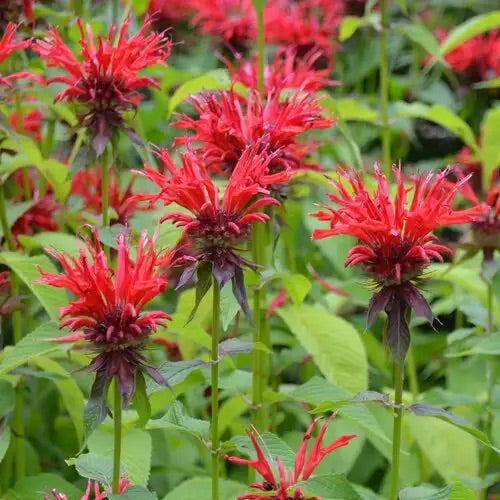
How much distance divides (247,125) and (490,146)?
0.75 metres

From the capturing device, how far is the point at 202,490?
4.82 ft

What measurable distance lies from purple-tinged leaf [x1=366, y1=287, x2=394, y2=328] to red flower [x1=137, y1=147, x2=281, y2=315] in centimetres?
13

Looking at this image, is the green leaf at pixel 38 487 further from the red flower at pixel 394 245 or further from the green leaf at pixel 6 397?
the red flower at pixel 394 245

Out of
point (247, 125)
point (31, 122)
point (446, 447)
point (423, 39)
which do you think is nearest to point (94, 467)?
point (247, 125)

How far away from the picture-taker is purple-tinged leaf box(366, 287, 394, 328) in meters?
1.14

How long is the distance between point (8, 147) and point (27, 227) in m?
0.14

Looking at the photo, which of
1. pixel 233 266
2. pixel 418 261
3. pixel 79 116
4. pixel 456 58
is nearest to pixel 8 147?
pixel 79 116

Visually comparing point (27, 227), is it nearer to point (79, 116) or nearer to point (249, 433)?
point (79, 116)

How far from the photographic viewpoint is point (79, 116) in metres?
1.45

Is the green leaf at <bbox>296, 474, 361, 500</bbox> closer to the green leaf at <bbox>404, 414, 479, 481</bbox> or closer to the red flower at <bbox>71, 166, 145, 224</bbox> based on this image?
the green leaf at <bbox>404, 414, 479, 481</bbox>

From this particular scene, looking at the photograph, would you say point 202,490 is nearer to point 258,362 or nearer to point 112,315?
point 258,362

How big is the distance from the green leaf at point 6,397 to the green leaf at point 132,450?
128 millimetres

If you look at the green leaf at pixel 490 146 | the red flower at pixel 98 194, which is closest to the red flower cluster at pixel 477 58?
the green leaf at pixel 490 146

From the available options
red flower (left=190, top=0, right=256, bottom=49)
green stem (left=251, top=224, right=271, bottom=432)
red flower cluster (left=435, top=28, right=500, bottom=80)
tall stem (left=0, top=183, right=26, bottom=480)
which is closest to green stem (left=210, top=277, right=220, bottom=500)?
green stem (left=251, top=224, right=271, bottom=432)
